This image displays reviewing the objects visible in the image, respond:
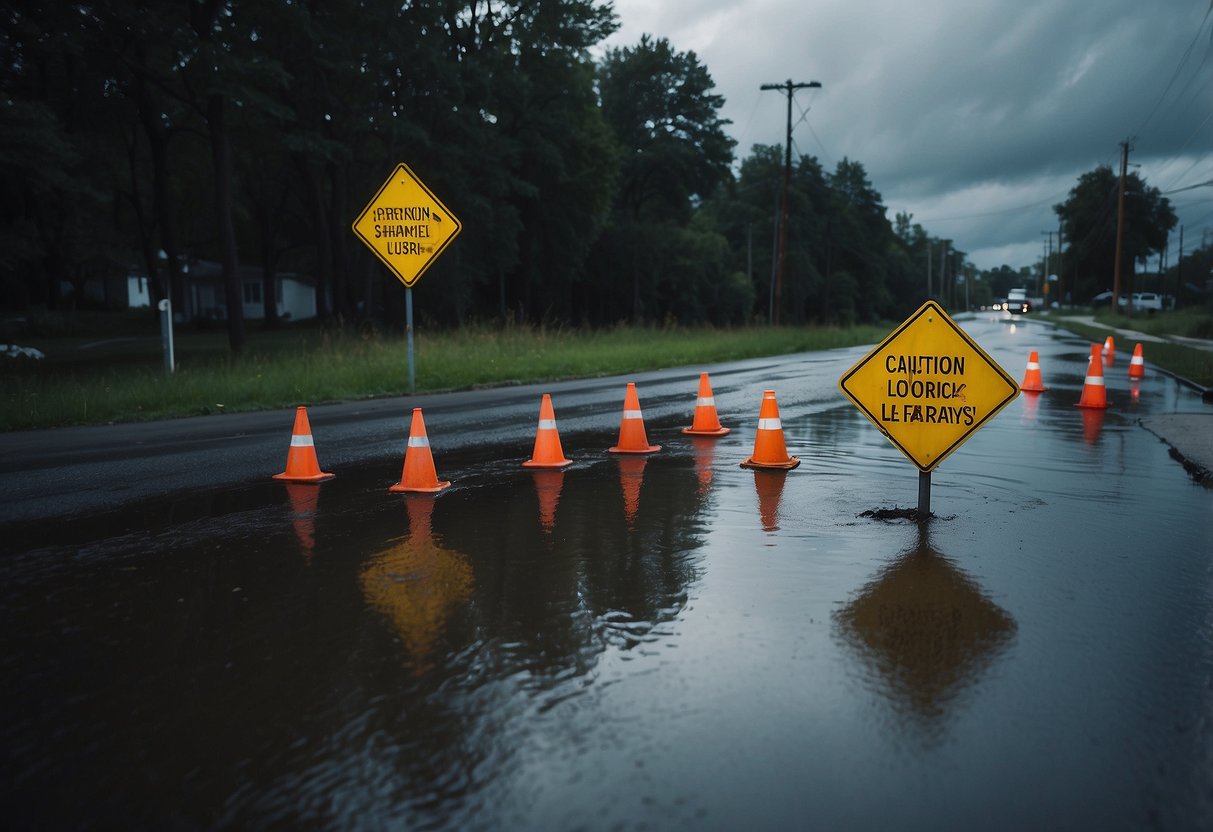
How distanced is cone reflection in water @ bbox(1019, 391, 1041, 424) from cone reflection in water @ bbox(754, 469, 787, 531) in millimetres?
6007

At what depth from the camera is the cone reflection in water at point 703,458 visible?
28.4 feet

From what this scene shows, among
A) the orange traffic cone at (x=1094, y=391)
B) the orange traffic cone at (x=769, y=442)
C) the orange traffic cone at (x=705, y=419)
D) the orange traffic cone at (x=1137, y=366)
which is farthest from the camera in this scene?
the orange traffic cone at (x=1137, y=366)

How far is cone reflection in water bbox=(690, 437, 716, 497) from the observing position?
28.4ft

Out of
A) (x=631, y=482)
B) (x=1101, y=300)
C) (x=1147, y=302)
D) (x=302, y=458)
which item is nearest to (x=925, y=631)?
(x=631, y=482)

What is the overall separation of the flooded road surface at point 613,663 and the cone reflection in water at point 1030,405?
602 centimetres

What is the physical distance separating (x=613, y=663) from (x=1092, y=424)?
1107 cm

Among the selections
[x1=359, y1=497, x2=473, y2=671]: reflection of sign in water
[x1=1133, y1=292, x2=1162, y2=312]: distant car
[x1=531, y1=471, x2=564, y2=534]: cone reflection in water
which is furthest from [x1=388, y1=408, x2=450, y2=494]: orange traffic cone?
[x1=1133, y1=292, x2=1162, y2=312]: distant car

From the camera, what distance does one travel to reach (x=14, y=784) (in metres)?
3.18

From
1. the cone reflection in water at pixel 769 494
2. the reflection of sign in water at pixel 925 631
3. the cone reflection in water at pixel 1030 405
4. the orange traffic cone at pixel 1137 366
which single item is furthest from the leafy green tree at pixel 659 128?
the reflection of sign in water at pixel 925 631

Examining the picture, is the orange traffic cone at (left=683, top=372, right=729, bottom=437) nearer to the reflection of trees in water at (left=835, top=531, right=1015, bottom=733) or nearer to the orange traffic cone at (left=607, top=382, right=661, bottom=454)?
the orange traffic cone at (left=607, top=382, right=661, bottom=454)

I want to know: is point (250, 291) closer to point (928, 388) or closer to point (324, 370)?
point (324, 370)

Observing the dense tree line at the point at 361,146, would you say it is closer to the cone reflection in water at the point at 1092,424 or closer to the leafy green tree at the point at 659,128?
the leafy green tree at the point at 659,128

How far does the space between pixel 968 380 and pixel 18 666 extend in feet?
19.7

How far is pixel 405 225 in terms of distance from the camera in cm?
1858
